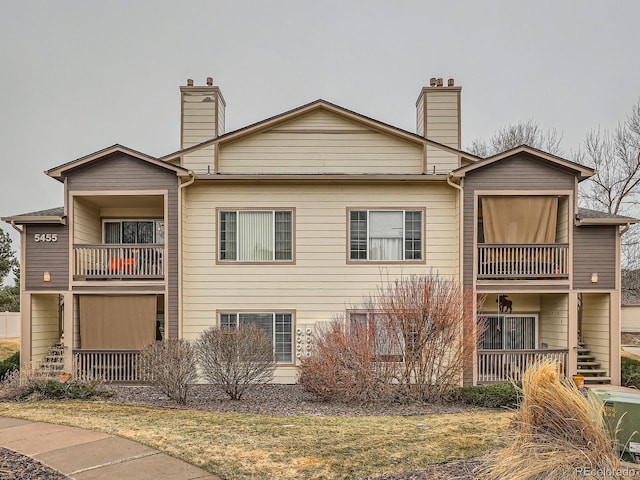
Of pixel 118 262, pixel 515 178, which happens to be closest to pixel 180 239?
pixel 118 262

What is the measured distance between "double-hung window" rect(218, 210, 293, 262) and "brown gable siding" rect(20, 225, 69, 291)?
4.10 metres

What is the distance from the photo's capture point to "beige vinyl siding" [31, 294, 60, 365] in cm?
1452

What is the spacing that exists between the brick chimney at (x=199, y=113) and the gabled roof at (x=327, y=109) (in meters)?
0.97

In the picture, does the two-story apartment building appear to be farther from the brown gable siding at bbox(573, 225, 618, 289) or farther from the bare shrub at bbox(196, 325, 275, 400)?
the bare shrub at bbox(196, 325, 275, 400)

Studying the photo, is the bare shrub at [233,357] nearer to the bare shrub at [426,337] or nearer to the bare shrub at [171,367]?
the bare shrub at [171,367]

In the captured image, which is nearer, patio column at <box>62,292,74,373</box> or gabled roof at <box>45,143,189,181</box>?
gabled roof at <box>45,143,189,181</box>

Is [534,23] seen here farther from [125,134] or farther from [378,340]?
[125,134]

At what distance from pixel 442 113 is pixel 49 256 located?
464 inches

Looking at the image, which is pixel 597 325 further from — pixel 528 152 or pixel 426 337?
pixel 426 337

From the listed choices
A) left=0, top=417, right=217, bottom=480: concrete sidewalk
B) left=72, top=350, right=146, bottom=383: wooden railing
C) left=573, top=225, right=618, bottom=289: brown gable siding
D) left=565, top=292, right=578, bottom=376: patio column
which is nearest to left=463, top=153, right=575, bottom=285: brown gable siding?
left=573, top=225, right=618, bottom=289: brown gable siding

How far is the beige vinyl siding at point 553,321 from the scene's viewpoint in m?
14.4

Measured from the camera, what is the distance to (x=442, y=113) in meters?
16.0

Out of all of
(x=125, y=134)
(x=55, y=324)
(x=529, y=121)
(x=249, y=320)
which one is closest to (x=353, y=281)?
(x=249, y=320)

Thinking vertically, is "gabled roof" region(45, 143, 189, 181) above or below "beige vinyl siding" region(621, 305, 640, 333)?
above
